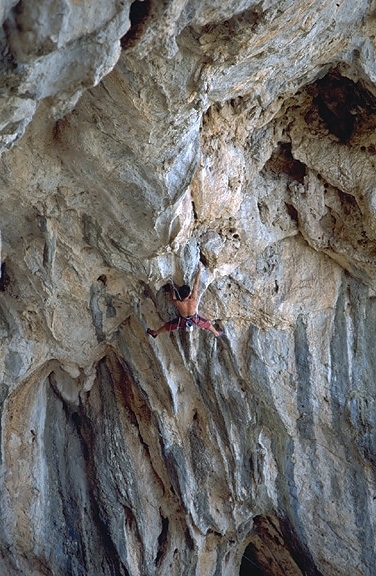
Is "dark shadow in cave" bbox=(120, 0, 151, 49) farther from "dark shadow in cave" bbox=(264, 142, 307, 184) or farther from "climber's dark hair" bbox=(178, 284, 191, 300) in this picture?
"dark shadow in cave" bbox=(264, 142, 307, 184)

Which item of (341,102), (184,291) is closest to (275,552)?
(184,291)

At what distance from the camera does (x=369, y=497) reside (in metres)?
6.69

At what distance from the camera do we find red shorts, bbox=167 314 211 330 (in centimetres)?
579

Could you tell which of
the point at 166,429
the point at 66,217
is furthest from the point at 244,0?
the point at 166,429

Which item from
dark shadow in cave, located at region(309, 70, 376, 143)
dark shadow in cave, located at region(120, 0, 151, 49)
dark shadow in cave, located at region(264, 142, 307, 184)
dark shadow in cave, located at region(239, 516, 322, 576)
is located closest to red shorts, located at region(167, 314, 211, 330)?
dark shadow in cave, located at region(264, 142, 307, 184)

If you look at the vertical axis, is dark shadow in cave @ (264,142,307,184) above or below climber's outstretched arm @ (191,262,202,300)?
above

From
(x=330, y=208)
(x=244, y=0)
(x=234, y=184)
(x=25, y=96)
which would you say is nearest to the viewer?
(x=25, y=96)

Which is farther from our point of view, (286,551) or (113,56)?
(286,551)

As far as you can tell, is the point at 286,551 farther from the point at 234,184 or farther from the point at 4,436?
the point at 234,184

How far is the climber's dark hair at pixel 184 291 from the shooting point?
5.57m

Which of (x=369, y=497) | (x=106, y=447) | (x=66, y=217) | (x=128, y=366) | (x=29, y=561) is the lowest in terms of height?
(x=29, y=561)

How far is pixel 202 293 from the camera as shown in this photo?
578 cm

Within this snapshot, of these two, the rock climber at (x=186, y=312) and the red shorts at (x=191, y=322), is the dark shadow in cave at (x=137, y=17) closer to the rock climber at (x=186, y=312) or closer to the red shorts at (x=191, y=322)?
the rock climber at (x=186, y=312)

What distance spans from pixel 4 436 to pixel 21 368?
2.83 ft
